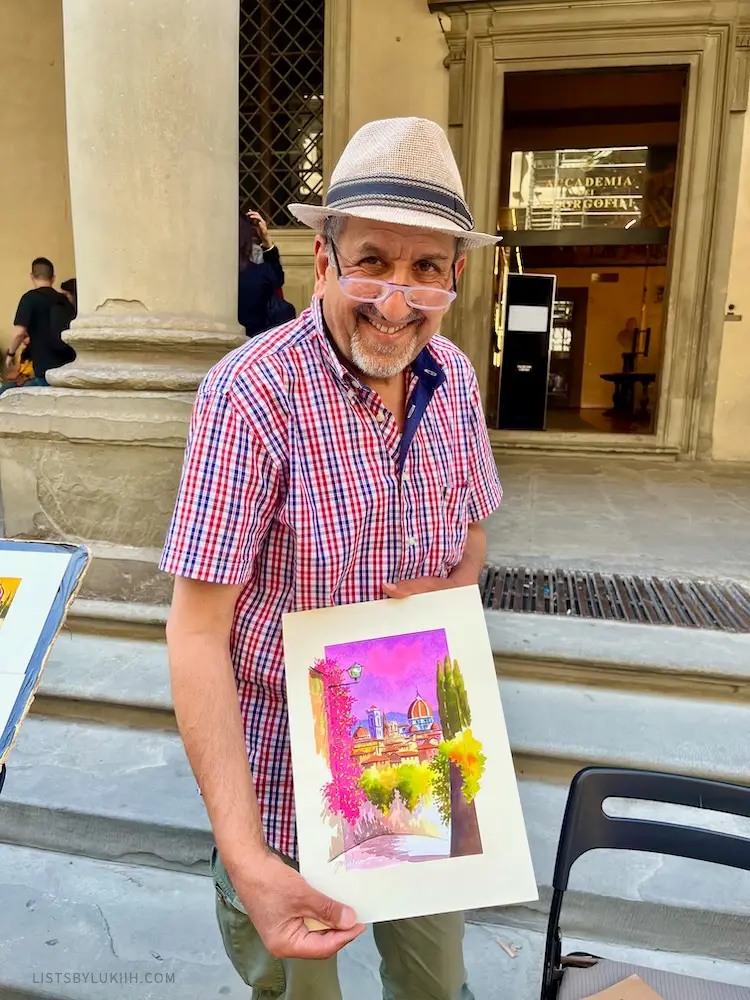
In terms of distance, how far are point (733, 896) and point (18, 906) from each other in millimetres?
2153

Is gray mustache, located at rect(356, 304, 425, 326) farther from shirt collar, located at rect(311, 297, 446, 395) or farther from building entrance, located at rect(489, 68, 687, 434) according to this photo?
building entrance, located at rect(489, 68, 687, 434)

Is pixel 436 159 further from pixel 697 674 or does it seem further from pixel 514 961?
pixel 697 674

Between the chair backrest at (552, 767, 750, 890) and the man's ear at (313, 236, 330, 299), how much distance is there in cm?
98

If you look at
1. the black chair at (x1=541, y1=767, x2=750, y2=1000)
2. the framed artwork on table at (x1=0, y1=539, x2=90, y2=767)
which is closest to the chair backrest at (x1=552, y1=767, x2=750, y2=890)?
the black chair at (x1=541, y1=767, x2=750, y2=1000)

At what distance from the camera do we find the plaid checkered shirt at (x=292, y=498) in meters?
1.08

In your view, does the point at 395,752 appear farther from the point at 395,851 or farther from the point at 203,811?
the point at 203,811

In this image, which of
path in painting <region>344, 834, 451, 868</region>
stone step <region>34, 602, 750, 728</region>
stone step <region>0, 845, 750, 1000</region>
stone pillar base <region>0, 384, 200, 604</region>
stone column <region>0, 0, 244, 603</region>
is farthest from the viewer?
stone pillar base <region>0, 384, 200, 604</region>

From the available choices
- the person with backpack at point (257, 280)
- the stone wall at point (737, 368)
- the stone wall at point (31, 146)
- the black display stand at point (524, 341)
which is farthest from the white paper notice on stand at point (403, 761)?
the stone wall at point (31, 146)

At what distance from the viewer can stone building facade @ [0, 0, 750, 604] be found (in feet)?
10.3

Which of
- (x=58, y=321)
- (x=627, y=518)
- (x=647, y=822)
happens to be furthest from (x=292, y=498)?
(x=58, y=321)

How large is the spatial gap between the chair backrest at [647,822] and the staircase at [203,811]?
930 millimetres

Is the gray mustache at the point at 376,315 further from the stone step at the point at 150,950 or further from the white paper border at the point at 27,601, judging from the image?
the stone step at the point at 150,950

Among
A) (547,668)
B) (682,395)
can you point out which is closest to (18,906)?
(547,668)

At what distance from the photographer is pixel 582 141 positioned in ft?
31.9
